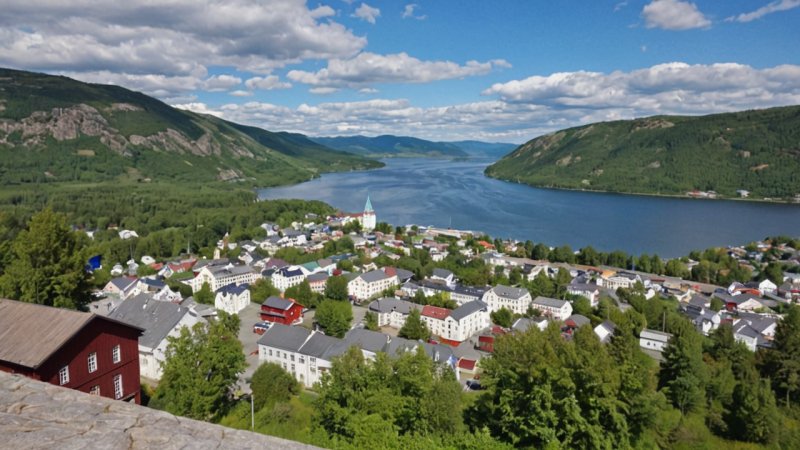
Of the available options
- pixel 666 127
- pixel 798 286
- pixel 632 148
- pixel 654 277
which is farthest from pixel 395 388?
pixel 666 127

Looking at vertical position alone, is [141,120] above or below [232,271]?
above

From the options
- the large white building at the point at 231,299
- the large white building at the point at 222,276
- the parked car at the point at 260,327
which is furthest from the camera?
the large white building at the point at 222,276

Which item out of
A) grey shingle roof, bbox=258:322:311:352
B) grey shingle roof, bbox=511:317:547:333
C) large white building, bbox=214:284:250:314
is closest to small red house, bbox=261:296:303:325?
large white building, bbox=214:284:250:314

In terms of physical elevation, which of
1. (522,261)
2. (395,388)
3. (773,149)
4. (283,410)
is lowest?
(522,261)

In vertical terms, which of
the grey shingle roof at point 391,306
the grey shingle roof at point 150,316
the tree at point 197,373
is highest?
the tree at point 197,373

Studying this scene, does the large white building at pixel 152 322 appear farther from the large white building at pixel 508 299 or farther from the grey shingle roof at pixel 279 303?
the large white building at pixel 508 299

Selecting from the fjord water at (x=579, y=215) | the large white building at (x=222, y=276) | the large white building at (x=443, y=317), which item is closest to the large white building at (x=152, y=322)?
the large white building at (x=443, y=317)

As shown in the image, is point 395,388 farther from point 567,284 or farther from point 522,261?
point 522,261
